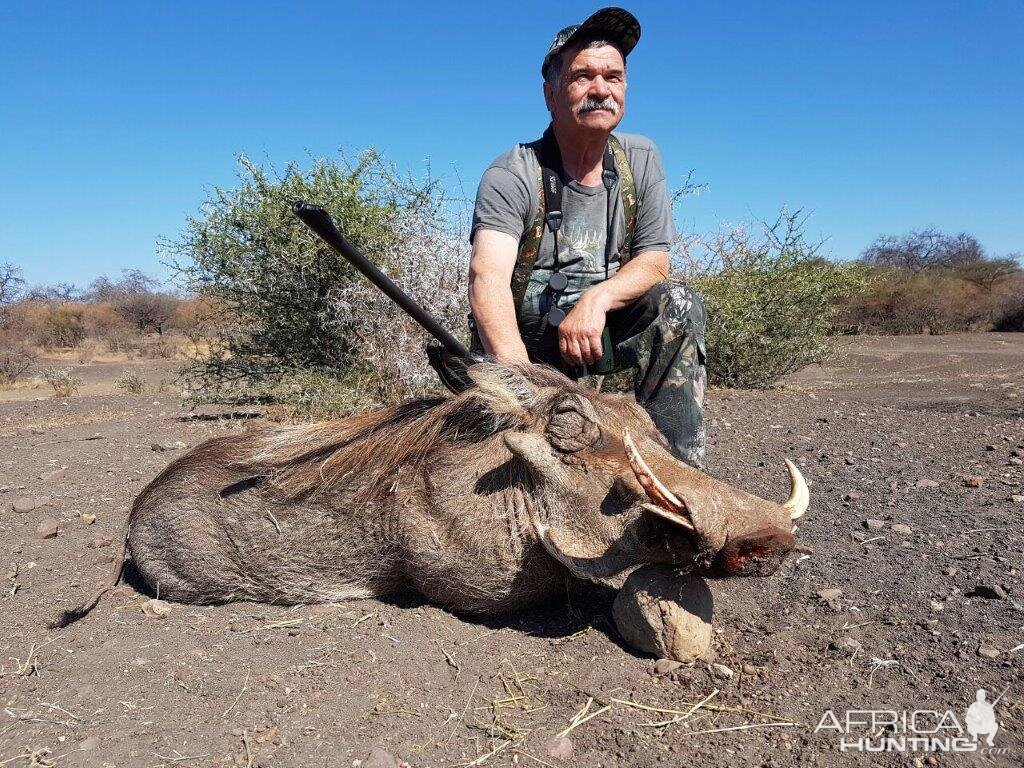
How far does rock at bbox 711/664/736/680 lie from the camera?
219 centimetres

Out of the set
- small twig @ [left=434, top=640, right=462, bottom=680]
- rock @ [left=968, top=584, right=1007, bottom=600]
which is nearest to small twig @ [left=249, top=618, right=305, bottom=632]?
small twig @ [left=434, top=640, right=462, bottom=680]

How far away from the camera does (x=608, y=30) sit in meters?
3.33

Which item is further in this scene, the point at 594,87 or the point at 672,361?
the point at 594,87

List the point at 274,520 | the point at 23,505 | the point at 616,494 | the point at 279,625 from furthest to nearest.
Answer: the point at 23,505 → the point at 274,520 → the point at 279,625 → the point at 616,494

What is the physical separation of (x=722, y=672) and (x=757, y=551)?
0.54m

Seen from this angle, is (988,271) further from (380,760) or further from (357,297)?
(380,760)

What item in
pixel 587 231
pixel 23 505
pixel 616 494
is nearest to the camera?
pixel 616 494

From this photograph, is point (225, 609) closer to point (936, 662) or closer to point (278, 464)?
point (278, 464)

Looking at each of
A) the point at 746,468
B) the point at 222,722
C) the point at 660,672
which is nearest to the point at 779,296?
the point at 746,468

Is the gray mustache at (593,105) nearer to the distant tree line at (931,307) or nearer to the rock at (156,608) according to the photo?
the rock at (156,608)

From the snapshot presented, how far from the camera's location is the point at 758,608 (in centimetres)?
261

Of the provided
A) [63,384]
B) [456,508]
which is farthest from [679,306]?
[63,384]

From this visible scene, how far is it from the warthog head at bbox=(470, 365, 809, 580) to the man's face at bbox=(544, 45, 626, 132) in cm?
136

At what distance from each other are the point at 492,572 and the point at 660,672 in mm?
616
